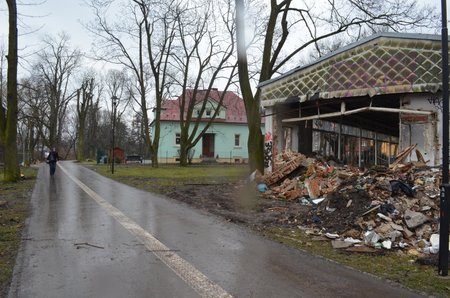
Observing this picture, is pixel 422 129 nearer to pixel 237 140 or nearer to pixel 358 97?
pixel 358 97

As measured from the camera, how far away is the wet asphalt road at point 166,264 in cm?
517

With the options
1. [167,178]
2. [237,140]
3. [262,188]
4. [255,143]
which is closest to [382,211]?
[262,188]

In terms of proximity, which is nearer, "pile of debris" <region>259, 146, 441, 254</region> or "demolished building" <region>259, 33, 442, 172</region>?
"pile of debris" <region>259, 146, 441, 254</region>

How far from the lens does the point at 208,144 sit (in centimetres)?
6025

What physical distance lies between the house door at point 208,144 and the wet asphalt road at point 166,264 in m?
49.7

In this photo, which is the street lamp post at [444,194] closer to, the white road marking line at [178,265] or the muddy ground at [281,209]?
the muddy ground at [281,209]

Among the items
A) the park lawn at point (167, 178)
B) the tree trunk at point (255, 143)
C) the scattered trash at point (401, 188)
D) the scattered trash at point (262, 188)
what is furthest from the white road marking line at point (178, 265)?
the tree trunk at point (255, 143)

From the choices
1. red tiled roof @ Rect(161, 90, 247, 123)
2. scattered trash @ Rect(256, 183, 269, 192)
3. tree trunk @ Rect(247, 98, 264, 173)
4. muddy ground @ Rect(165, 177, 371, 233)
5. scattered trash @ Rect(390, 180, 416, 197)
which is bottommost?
muddy ground @ Rect(165, 177, 371, 233)

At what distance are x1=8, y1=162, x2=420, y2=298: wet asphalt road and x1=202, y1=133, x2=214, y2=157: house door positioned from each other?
4970 centimetres

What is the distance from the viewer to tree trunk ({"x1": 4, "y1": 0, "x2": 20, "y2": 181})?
814 inches

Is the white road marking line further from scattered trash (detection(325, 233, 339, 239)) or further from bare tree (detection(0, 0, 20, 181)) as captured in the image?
bare tree (detection(0, 0, 20, 181))

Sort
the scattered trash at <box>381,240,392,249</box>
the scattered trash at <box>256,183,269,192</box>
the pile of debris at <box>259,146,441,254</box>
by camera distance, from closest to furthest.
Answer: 1. the scattered trash at <box>381,240,392,249</box>
2. the pile of debris at <box>259,146,441,254</box>
3. the scattered trash at <box>256,183,269,192</box>

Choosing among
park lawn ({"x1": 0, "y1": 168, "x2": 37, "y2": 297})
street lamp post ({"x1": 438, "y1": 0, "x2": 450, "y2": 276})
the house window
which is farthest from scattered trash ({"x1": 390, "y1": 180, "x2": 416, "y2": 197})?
the house window

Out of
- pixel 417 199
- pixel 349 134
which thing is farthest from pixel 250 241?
pixel 349 134
